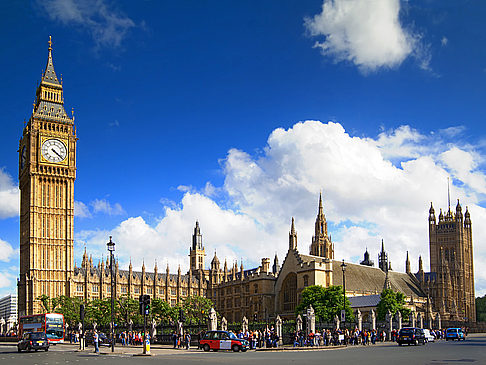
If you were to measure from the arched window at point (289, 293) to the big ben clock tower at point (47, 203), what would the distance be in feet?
128

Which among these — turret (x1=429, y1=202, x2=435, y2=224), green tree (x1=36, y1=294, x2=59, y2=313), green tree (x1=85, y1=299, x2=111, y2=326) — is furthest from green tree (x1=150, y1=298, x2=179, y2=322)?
turret (x1=429, y1=202, x2=435, y2=224)

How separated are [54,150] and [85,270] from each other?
25225mm

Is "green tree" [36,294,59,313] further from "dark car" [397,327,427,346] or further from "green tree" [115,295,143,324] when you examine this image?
"dark car" [397,327,427,346]

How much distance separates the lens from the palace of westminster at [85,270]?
4195 inches

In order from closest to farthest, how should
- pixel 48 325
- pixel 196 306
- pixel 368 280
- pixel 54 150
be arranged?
pixel 48 325
pixel 368 280
pixel 54 150
pixel 196 306

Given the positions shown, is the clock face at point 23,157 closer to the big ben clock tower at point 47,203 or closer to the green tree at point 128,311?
the big ben clock tower at point 47,203

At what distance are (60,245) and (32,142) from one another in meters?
20.0

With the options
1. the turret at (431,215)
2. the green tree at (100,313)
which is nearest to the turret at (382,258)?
the turret at (431,215)

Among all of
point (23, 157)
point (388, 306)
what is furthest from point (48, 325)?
point (23, 157)

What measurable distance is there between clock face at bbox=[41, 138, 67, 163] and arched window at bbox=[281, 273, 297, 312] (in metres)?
48.6

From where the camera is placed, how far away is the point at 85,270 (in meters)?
124

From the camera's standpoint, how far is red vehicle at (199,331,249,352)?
44406 millimetres

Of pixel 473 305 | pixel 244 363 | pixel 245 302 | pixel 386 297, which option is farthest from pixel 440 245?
pixel 244 363

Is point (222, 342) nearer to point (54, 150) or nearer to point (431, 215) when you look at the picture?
point (54, 150)
